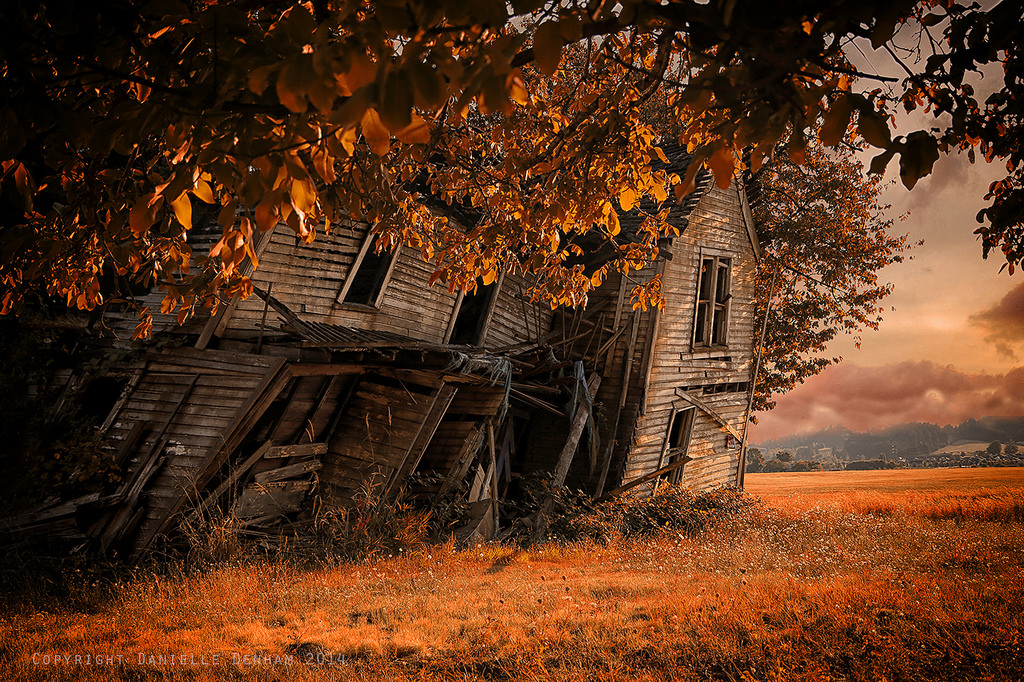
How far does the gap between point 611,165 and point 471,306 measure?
910 centimetres

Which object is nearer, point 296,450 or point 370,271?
point 296,450

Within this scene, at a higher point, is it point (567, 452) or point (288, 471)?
point (567, 452)

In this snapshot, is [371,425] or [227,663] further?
[371,425]

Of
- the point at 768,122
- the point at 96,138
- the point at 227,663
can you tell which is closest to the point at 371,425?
the point at 227,663

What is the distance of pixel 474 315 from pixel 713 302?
6358mm

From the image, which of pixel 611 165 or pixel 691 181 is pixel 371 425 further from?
pixel 691 181

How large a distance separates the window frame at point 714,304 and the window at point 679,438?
1.82 metres

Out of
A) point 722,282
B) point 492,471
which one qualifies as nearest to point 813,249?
point 722,282

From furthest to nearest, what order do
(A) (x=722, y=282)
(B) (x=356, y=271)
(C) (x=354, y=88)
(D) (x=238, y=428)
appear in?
(A) (x=722, y=282)
(B) (x=356, y=271)
(D) (x=238, y=428)
(C) (x=354, y=88)

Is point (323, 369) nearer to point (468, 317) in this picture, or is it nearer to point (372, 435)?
point (372, 435)

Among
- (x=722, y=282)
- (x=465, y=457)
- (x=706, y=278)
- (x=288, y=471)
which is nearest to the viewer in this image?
(x=288, y=471)

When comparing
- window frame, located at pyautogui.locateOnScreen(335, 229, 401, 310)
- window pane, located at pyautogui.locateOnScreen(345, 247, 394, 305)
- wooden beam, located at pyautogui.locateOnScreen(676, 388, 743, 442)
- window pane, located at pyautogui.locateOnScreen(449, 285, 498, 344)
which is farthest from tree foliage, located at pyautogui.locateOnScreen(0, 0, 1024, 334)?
wooden beam, located at pyautogui.locateOnScreen(676, 388, 743, 442)

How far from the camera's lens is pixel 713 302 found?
15430mm

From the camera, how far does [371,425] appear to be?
30.4 ft
